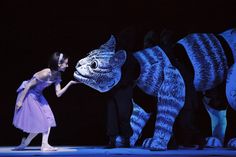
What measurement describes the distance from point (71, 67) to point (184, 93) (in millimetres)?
1252

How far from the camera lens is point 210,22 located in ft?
15.4

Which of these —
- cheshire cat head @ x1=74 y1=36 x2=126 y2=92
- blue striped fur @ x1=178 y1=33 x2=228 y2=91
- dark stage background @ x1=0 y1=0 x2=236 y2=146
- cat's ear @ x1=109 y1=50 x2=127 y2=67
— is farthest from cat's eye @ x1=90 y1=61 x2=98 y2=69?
blue striped fur @ x1=178 y1=33 x2=228 y2=91

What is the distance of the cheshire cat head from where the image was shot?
404cm

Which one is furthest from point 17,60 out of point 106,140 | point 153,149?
point 153,149

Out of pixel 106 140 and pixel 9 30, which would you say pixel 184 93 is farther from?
pixel 9 30

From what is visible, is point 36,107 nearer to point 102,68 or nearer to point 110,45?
point 102,68

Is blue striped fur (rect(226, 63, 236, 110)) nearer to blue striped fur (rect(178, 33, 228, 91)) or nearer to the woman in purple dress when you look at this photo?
blue striped fur (rect(178, 33, 228, 91))

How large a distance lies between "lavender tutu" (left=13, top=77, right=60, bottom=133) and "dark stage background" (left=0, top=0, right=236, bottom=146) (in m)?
0.57

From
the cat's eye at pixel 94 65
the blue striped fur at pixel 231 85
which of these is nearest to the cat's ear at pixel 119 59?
the cat's eye at pixel 94 65

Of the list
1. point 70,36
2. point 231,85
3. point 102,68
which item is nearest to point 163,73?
point 102,68

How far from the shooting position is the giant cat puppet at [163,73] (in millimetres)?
3895

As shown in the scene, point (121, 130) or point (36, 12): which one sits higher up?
point (36, 12)

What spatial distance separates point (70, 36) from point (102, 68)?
2.34 ft

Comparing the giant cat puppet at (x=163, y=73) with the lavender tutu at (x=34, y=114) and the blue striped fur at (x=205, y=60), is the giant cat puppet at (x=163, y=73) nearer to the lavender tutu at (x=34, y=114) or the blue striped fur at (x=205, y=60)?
the blue striped fur at (x=205, y=60)
